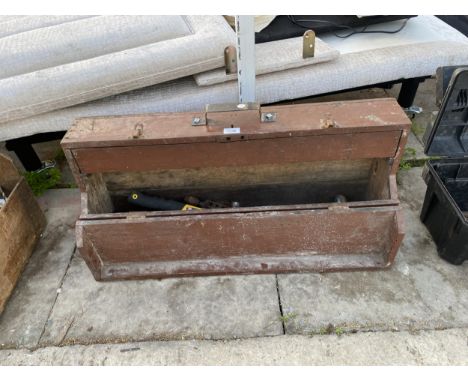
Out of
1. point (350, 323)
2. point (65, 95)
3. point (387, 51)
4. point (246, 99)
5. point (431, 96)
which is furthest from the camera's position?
point (431, 96)

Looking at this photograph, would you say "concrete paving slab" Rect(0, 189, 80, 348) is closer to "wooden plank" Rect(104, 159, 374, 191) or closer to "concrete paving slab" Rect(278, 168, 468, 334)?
"wooden plank" Rect(104, 159, 374, 191)

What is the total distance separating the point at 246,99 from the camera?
1.74 meters

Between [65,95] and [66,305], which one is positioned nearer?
[66,305]

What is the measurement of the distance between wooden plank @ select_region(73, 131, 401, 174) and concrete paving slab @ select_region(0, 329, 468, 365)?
30.6 inches

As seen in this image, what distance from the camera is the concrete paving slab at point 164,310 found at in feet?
5.40

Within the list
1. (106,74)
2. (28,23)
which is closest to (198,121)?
(106,74)

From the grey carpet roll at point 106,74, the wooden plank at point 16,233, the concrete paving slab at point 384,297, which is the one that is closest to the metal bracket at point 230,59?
the grey carpet roll at point 106,74

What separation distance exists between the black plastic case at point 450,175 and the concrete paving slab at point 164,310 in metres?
0.87

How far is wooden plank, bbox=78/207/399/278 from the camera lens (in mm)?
1608

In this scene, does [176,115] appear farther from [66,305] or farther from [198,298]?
[66,305]

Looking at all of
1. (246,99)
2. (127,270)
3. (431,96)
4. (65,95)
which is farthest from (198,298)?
(431,96)

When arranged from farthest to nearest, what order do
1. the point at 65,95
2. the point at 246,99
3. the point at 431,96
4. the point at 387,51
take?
the point at 431,96 < the point at 387,51 < the point at 65,95 < the point at 246,99

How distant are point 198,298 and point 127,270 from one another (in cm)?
38

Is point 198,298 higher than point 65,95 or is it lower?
lower
